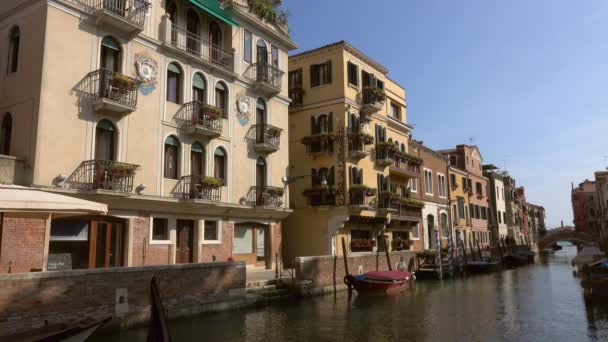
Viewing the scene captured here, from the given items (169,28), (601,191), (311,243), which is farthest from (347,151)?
(601,191)

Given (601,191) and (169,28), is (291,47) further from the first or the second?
(601,191)

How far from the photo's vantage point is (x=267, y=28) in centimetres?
2150

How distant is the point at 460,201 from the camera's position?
3991 cm

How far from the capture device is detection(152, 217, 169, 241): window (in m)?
16.2

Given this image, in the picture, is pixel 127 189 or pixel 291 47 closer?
A: pixel 127 189

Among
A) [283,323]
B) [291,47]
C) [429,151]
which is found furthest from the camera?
[429,151]

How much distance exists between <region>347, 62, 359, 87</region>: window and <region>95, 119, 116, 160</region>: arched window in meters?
13.6

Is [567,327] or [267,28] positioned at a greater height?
[267,28]

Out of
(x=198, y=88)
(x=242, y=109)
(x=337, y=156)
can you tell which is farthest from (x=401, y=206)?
(x=198, y=88)

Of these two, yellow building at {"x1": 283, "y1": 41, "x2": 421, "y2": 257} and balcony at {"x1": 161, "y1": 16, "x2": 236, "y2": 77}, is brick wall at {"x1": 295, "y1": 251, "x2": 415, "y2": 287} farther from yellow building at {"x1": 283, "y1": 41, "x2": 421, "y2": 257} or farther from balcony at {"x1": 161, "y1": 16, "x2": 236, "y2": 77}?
balcony at {"x1": 161, "y1": 16, "x2": 236, "y2": 77}

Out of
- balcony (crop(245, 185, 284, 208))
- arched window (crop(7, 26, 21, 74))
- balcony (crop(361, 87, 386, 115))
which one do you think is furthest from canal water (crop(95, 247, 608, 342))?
balcony (crop(361, 87, 386, 115))

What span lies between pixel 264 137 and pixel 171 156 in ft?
16.0

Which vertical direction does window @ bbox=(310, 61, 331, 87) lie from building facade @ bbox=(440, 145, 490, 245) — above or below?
above

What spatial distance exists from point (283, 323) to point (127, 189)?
6218 mm
